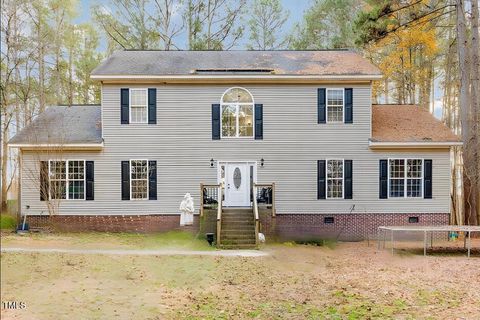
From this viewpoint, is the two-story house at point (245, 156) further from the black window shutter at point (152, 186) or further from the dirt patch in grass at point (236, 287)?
the dirt patch in grass at point (236, 287)

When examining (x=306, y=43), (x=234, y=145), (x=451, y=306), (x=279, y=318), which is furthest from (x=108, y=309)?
(x=306, y=43)

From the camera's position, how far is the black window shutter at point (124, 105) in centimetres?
1839

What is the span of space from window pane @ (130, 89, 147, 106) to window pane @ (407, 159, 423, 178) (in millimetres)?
10972

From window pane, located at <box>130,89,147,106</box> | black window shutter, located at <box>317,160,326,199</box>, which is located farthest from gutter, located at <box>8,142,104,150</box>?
black window shutter, located at <box>317,160,326,199</box>

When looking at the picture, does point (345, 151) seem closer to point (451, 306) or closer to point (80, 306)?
point (451, 306)

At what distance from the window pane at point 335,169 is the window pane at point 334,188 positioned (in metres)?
0.20

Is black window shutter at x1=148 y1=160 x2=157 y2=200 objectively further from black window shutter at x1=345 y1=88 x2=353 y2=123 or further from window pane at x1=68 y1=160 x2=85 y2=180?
black window shutter at x1=345 y1=88 x2=353 y2=123

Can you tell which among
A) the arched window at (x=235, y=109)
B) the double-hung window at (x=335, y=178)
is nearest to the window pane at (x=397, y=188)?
the double-hung window at (x=335, y=178)

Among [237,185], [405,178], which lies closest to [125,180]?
[237,185]

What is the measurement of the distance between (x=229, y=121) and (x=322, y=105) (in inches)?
150

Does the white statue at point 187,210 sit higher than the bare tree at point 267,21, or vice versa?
the bare tree at point 267,21

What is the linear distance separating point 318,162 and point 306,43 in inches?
558

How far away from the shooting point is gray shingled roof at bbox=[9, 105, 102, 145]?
713 inches

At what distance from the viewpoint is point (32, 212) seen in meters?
18.2
